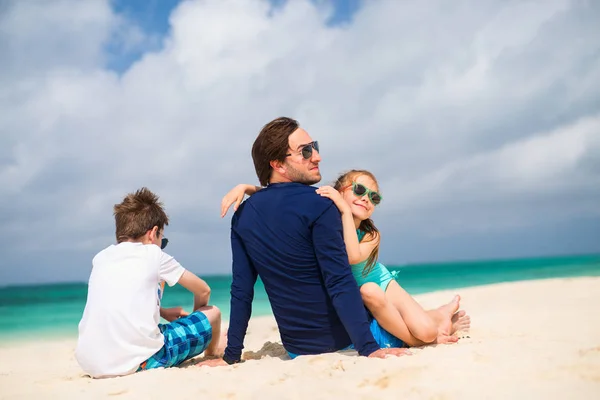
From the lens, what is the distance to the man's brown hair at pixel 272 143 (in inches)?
156

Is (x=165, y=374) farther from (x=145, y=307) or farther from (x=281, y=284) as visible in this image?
(x=281, y=284)

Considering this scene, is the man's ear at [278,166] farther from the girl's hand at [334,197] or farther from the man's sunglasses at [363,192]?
the man's sunglasses at [363,192]

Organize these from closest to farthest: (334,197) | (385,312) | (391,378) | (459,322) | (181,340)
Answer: (391,378) → (334,197) → (385,312) → (181,340) → (459,322)

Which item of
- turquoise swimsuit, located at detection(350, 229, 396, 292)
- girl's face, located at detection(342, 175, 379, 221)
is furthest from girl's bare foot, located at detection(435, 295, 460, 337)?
girl's face, located at detection(342, 175, 379, 221)

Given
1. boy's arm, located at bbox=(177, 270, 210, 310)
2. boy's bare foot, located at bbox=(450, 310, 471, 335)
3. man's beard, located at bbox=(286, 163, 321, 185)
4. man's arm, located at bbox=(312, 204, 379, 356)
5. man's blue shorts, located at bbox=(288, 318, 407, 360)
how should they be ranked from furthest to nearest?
boy's bare foot, located at bbox=(450, 310, 471, 335) < boy's arm, located at bbox=(177, 270, 210, 310) < man's blue shorts, located at bbox=(288, 318, 407, 360) < man's beard, located at bbox=(286, 163, 321, 185) < man's arm, located at bbox=(312, 204, 379, 356)

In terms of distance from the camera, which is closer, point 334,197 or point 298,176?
point 334,197

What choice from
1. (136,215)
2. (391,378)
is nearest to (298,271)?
(391,378)

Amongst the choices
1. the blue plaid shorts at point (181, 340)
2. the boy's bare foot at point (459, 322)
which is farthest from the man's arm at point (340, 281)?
the boy's bare foot at point (459, 322)

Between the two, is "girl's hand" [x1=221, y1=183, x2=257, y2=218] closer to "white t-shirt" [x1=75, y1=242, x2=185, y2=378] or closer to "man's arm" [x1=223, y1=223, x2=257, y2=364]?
"man's arm" [x1=223, y1=223, x2=257, y2=364]

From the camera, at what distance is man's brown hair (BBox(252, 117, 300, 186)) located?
3.96 m

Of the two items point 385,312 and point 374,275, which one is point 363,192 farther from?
point 385,312

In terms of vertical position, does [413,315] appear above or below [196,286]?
below

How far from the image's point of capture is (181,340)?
4.27m

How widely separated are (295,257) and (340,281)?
0.38 meters
